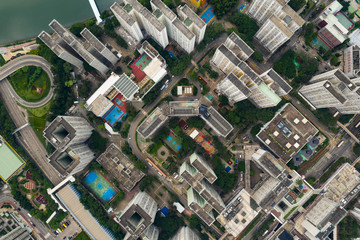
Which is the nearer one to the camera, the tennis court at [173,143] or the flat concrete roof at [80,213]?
the flat concrete roof at [80,213]

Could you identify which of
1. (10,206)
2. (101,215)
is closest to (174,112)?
(101,215)

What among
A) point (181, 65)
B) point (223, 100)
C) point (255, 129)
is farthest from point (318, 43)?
point (181, 65)

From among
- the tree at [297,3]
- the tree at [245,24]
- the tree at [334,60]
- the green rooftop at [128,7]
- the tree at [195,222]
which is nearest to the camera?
the green rooftop at [128,7]

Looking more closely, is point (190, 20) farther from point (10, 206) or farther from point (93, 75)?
point (10, 206)

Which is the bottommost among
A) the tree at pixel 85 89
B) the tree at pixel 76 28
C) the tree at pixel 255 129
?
the tree at pixel 255 129

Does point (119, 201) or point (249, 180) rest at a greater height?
point (119, 201)

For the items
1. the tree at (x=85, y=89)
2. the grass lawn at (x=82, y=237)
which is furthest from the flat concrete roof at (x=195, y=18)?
the grass lawn at (x=82, y=237)

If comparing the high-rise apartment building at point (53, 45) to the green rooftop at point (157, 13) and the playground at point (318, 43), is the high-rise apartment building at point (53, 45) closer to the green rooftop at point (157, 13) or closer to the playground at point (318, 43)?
the green rooftop at point (157, 13)
